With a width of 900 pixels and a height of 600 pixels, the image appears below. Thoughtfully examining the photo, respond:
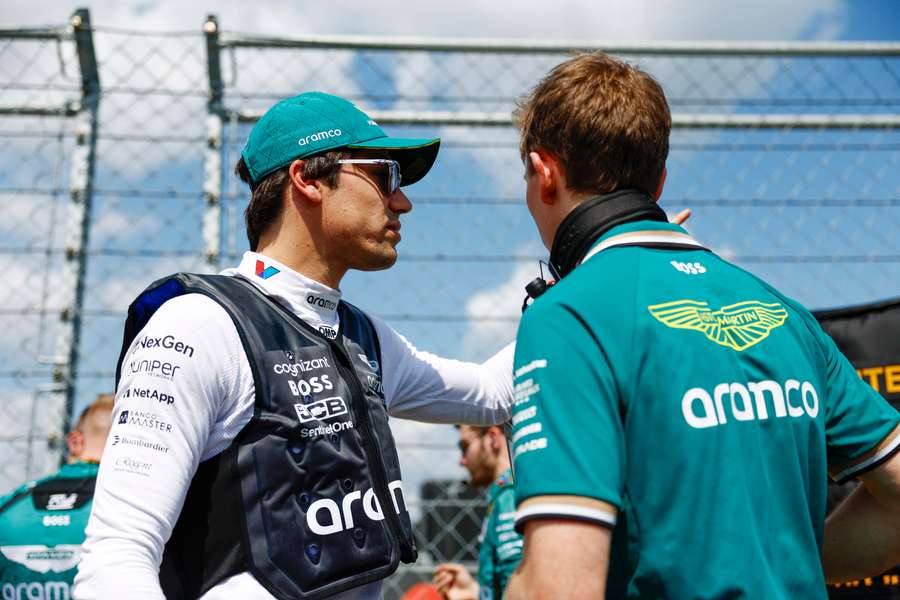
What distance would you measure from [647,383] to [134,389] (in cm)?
90

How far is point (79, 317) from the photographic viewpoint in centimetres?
407

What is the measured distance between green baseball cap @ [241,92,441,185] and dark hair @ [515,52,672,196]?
0.60 meters

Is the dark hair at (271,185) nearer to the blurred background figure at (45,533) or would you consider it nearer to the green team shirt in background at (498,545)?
the blurred background figure at (45,533)

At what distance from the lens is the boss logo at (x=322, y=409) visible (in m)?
1.91

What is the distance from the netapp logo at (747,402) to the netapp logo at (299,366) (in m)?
0.82

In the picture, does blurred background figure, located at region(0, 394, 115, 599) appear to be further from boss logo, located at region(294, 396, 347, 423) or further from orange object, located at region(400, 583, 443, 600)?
boss logo, located at region(294, 396, 347, 423)

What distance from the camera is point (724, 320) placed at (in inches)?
60.7

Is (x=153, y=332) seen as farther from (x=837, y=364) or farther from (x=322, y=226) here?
(x=837, y=364)

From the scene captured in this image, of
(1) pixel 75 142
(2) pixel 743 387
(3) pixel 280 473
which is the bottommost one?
(3) pixel 280 473

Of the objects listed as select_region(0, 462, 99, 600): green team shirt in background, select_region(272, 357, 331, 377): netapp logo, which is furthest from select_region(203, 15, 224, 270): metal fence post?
select_region(272, 357, 331, 377): netapp logo

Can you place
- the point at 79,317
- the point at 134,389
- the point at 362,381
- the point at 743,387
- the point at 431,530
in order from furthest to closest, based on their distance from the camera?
the point at 431,530, the point at 79,317, the point at 362,381, the point at 134,389, the point at 743,387

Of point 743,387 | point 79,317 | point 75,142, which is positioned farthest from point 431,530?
point 743,387

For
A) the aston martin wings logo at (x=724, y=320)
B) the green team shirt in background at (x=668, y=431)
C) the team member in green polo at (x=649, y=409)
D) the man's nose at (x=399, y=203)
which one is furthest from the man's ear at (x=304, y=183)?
the aston martin wings logo at (x=724, y=320)

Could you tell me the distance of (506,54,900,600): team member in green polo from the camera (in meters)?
1.39
